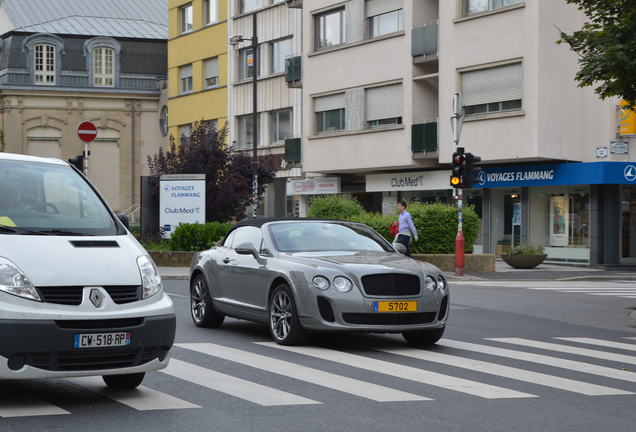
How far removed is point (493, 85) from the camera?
3512 centimetres

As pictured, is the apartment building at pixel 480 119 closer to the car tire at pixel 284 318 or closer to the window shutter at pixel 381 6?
the window shutter at pixel 381 6

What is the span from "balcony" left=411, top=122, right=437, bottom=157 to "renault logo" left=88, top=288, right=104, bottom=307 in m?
30.5

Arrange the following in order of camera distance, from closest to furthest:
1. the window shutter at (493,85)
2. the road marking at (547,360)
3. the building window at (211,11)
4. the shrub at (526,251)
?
the road marking at (547,360), the shrub at (526,251), the window shutter at (493,85), the building window at (211,11)

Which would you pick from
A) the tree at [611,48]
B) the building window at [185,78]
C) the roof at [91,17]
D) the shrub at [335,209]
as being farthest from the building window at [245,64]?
the tree at [611,48]

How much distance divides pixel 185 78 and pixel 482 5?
78.2 feet

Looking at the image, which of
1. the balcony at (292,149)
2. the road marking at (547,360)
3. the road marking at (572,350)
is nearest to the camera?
the road marking at (547,360)

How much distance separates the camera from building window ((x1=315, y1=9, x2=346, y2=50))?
139 feet

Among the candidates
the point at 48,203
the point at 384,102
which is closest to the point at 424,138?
the point at 384,102

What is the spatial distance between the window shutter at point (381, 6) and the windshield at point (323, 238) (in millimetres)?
27221

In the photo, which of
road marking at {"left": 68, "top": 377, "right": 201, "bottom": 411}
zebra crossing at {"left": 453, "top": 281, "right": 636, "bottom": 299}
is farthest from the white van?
zebra crossing at {"left": 453, "top": 281, "right": 636, "bottom": 299}

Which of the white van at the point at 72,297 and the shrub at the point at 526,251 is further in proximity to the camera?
the shrub at the point at 526,251

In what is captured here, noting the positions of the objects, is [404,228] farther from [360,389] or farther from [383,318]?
[360,389]

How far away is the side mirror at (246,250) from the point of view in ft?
42.1

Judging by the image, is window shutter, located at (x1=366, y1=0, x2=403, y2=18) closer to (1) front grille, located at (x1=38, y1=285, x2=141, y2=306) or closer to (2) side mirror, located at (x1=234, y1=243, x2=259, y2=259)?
(2) side mirror, located at (x1=234, y1=243, x2=259, y2=259)
